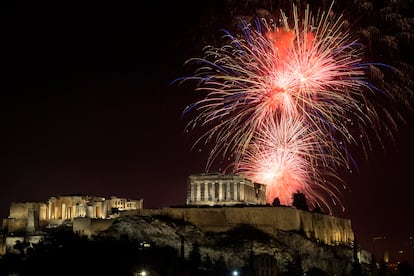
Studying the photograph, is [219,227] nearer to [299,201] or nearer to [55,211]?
[299,201]

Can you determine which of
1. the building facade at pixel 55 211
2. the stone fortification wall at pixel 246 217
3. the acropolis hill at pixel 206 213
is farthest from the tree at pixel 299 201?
the building facade at pixel 55 211

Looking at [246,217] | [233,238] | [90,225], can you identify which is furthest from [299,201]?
[90,225]

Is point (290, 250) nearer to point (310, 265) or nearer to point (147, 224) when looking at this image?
point (310, 265)

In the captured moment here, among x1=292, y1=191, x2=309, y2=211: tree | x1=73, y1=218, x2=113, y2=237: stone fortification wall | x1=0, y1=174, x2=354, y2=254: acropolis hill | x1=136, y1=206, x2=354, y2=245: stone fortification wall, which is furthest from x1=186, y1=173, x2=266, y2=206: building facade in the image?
→ x1=73, y1=218, x2=113, y2=237: stone fortification wall

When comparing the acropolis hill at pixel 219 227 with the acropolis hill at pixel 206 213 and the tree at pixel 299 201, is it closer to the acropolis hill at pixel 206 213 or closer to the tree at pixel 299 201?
the acropolis hill at pixel 206 213

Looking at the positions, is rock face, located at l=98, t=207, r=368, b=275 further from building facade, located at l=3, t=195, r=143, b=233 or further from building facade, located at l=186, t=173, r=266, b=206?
building facade, located at l=3, t=195, r=143, b=233

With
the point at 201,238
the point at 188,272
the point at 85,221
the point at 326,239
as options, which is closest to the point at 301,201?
the point at 326,239
